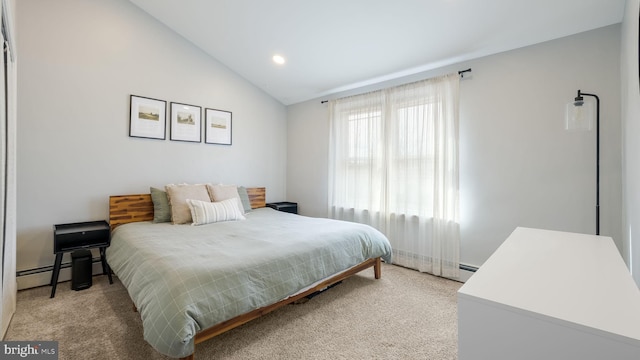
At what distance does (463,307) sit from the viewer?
0.83 meters

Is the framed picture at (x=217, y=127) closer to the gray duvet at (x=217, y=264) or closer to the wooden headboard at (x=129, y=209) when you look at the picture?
the wooden headboard at (x=129, y=209)

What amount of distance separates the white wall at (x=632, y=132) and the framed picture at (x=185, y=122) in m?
4.05

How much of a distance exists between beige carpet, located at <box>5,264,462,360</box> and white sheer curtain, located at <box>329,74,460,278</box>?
66cm

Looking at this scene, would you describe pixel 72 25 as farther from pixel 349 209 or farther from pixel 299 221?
pixel 349 209

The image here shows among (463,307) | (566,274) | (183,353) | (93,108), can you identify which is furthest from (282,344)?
(93,108)

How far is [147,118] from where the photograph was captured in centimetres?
338

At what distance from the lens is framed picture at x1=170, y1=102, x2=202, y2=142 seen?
3.59m

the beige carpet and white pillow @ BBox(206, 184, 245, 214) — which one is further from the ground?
white pillow @ BBox(206, 184, 245, 214)

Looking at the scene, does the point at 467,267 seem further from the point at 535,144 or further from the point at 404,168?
the point at 535,144

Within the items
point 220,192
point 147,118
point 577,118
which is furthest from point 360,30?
point 147,118

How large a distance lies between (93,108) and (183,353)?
9.50 feet

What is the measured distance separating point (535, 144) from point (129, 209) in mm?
4214

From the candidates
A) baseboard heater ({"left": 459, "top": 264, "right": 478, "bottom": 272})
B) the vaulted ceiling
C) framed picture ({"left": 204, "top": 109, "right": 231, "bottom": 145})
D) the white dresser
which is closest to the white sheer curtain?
baseboard heater ({"left": 459, "top": 264, "right": 478, "bottom": 272})

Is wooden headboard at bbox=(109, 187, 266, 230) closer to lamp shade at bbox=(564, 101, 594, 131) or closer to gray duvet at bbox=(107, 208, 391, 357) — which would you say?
gray duvet at bbox=(107, 208, 391, 357)
